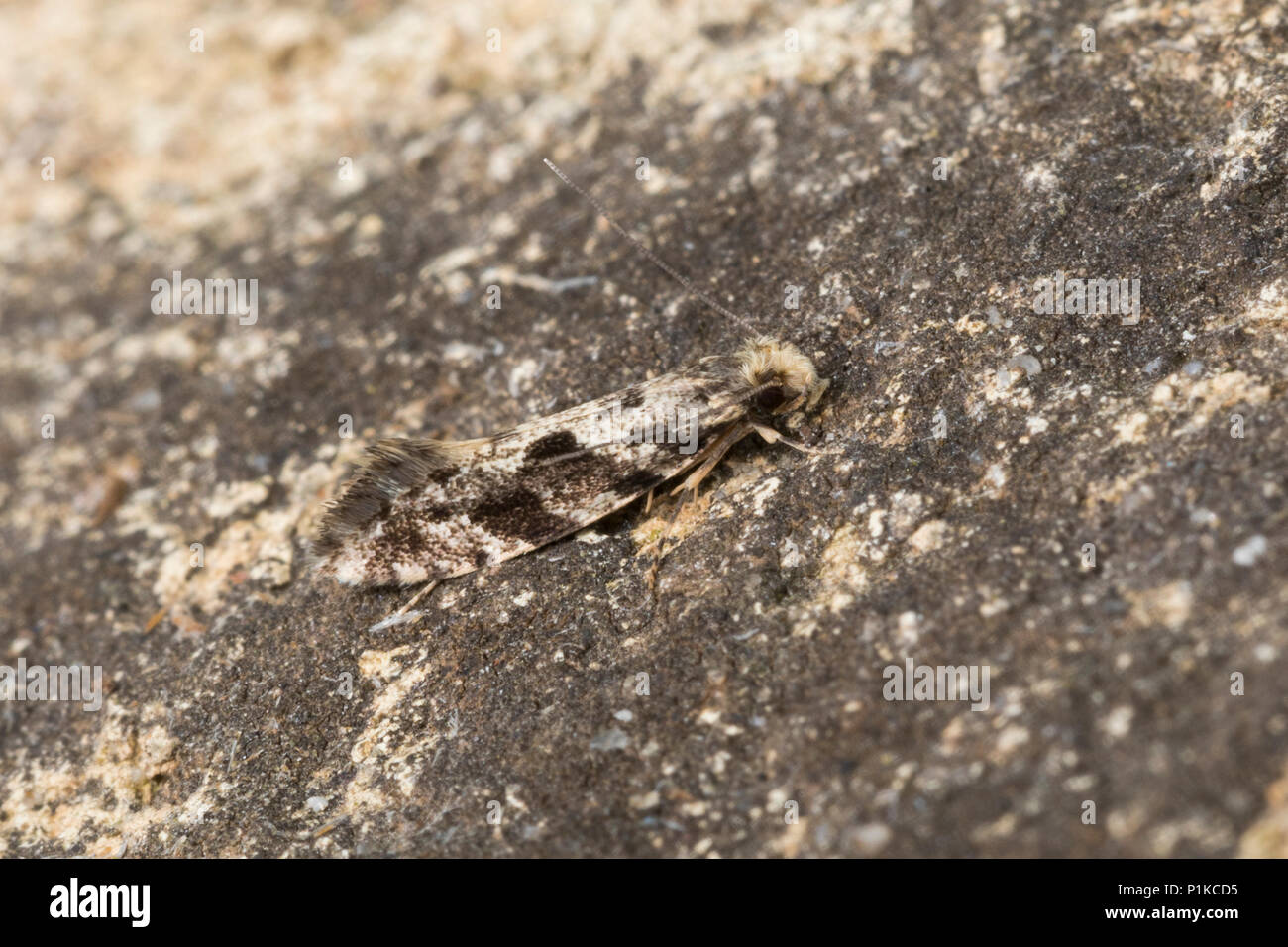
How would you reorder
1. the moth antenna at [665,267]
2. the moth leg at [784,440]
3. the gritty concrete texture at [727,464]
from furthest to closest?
1. the moth antenna at [665,267]
2. the moth leg at [784,440]
3. the gritty concrete texture at [727,464]

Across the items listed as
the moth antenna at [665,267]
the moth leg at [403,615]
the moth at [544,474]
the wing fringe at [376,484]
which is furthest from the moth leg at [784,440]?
the moth leg at [403,615]

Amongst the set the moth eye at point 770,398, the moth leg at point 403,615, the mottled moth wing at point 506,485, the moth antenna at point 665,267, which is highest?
the moth antenna at point 665,267

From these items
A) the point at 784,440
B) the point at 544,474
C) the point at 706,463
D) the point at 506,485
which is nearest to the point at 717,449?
the point at 706,463

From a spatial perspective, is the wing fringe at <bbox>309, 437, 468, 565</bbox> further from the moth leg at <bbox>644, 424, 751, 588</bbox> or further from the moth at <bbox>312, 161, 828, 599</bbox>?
the moth leg at <bbox>644, 424, 751, 588</bbox>

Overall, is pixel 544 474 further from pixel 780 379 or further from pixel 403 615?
pixel 780 379

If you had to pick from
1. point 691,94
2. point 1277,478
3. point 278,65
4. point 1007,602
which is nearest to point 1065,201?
point 1277,478

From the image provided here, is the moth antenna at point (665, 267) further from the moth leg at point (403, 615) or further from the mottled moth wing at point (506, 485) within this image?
the moth leg at point (403, 615)

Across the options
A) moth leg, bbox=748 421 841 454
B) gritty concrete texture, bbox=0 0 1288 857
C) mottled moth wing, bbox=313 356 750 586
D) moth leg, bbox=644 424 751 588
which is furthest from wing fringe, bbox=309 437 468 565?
moth leg, bbox=748 421 841 454
